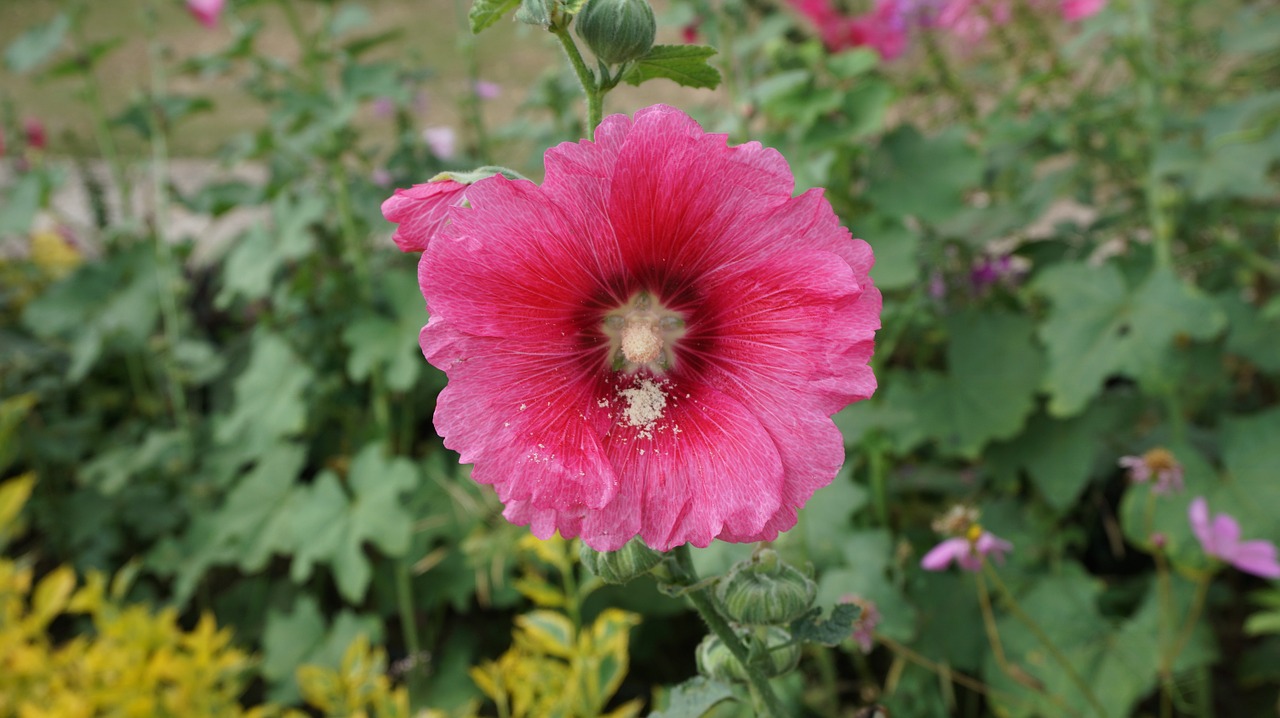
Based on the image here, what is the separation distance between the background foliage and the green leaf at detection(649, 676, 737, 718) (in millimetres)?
460

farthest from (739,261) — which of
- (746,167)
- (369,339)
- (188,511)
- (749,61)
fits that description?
(188,511)

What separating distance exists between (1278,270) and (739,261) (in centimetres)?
138

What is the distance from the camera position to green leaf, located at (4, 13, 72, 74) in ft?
6.57

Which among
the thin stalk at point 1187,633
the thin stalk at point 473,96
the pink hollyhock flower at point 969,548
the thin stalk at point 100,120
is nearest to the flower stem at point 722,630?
the pink hollyhock flower at point 969,548

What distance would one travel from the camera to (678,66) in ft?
2.02

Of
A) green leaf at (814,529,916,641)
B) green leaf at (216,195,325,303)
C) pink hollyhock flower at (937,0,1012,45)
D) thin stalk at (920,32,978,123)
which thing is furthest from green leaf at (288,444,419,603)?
pink hollyhock flower at (937,0,1012,45)

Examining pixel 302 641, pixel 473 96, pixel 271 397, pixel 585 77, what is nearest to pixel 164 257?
pixel 271 397

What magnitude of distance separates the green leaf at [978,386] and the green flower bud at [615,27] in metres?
1.03

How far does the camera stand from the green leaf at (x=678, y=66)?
60 centimetres

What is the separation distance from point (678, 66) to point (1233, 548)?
0.93m

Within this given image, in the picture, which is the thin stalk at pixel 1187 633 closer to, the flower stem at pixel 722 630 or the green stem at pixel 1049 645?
the green stem at pixel 1049 645

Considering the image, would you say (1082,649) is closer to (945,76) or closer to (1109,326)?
(1109,326)

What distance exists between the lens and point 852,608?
635 mm

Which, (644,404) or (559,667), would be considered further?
(559,667)
